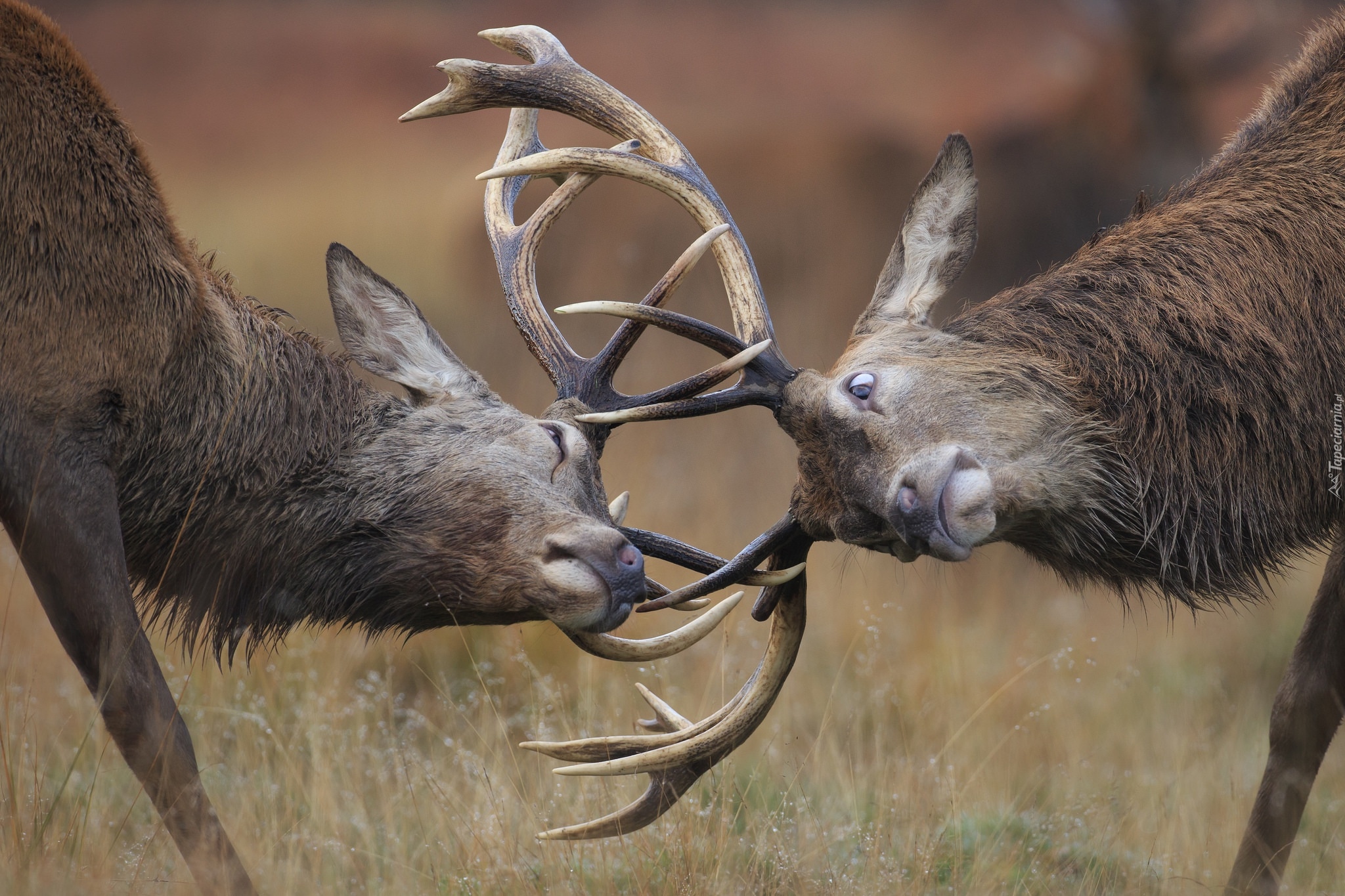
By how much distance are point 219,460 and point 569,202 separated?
150 centimetres

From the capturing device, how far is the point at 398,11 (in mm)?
10289

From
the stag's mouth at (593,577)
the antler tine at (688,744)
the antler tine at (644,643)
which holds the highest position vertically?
the stag's mouth at (593,577)

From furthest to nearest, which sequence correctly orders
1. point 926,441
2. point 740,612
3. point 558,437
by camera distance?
point 740,612
point 558,437
point 926,441

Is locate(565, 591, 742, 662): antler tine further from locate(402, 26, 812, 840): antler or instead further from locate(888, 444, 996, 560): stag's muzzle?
locate(888, 444, 996, 560): stag's muzzle

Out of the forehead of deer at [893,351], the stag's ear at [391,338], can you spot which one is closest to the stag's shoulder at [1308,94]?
the forehead of deer at [893,351]

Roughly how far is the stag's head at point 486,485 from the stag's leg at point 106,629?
2.48 feet

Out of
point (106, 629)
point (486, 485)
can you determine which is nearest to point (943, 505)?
point (486, 485)

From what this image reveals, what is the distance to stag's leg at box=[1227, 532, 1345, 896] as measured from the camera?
361 cm

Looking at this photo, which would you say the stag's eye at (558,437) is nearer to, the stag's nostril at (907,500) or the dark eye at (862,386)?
the dark eye at (862,386)

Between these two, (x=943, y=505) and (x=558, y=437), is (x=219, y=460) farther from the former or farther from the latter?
(x=943, y=505)

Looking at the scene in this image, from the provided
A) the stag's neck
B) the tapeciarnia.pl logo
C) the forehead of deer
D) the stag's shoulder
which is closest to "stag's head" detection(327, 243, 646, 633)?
the stag's neck

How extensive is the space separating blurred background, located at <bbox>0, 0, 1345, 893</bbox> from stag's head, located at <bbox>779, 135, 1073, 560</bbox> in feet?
2.03

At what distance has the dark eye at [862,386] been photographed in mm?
3256

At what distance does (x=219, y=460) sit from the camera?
3.30 metres
